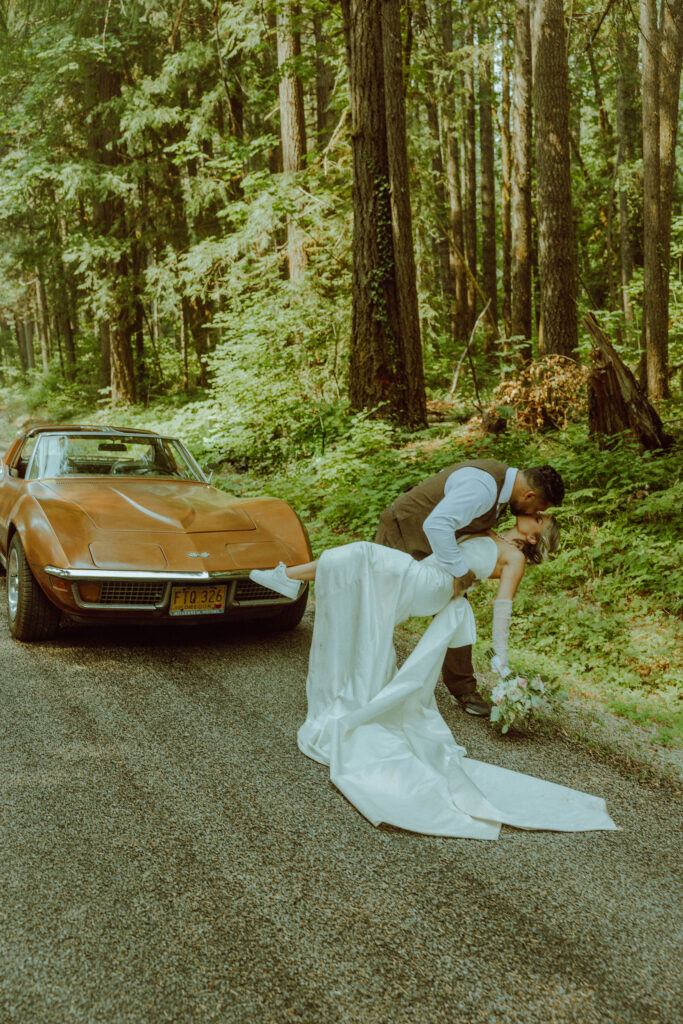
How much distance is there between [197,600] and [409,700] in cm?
171

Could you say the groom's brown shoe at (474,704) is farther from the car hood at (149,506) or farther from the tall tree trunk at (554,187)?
the tall tree trunk at (554,187)

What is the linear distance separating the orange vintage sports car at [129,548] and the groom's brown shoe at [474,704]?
146cm

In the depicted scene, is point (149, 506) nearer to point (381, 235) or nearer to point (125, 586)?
point (125, 586)

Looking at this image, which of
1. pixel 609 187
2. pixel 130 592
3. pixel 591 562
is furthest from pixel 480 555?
pixel 609 187

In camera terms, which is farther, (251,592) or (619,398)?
(619,398)

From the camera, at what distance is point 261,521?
5.97 metres

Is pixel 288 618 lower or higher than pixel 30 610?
lower

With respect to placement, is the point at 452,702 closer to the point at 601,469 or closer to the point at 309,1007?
the point at 309,1007

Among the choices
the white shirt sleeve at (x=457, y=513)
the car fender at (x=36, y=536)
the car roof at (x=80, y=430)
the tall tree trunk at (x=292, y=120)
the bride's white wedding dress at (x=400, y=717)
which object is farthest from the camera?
the tall tree trunk at (x=292, y=120)

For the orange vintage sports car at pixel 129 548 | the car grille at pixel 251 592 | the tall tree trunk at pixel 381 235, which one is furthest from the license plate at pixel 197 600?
the tall tree trunk at pixel 381 235

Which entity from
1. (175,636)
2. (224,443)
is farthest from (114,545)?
(224,443)

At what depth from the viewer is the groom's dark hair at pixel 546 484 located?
4176 mm

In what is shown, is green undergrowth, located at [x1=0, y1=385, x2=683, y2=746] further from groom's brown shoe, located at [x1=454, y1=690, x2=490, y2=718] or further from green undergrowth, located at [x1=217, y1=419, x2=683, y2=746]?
groom's brown shoe, located at [x1=454, y1=690, x2=490, y2=718]

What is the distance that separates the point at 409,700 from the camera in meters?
4.05
